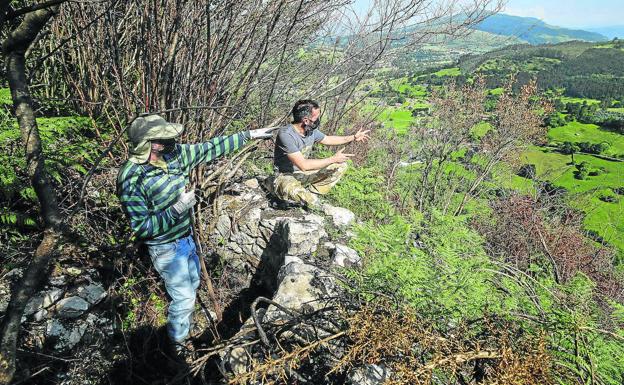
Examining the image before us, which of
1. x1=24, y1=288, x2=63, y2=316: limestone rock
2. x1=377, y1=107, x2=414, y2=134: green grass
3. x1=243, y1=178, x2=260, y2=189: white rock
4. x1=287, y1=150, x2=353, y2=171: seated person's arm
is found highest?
x1=287, y1=150, x2=353, y2=171: seated person's arm

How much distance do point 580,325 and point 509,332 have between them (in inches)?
9.3

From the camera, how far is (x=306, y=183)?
4.81 metres

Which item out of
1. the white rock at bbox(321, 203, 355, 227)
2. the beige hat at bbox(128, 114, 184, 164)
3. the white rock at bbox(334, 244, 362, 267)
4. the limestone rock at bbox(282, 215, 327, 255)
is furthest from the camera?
the white rock at bbox(321, 203, 355, 227)

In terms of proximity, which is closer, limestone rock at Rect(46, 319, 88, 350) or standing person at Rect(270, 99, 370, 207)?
limestone rock at Rect(46, 319, 88, 350)

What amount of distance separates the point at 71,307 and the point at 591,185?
97.8 ft

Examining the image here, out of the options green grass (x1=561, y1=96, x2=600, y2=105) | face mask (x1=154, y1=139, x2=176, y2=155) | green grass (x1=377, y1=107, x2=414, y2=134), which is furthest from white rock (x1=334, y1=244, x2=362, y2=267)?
green grass (x1=561, y1=96, x2=600, y2=105)

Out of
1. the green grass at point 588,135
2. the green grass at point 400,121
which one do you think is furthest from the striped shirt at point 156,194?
the green grass at point 588,135

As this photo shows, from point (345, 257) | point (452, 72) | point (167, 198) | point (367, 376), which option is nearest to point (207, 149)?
Answer: point (167, 198)

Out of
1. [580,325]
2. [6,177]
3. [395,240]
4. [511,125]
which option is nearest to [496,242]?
[511,125]

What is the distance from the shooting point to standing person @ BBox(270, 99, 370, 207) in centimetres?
447

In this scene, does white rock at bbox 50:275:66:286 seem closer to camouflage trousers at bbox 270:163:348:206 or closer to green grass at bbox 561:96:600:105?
camouflage trousers at bbox 270:163:348:206

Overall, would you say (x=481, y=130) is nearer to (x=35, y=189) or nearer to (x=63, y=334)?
(x=63, y=334)

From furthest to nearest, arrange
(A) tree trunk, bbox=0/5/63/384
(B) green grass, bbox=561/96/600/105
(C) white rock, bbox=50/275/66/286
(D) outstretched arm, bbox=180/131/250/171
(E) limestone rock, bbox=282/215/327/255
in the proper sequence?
(B) green grass, bbox=561/96/600/105 < (E) limestone rock, bbox=282/215/327/255 < (C) white rock, bbox=50/275/66/286 < (D) outstretched arm, bbox=180/131/250/171 < (A) tree trunk, bbox=0/5/63/384

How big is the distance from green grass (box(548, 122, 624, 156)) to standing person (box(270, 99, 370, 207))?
1588 inches
